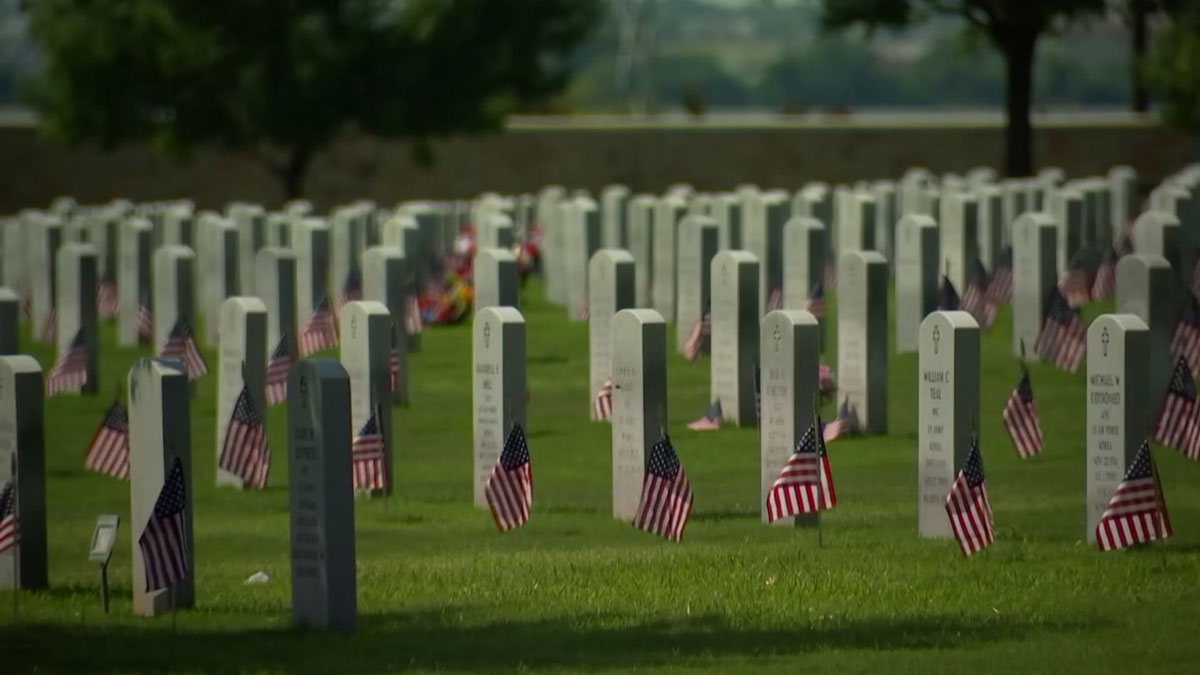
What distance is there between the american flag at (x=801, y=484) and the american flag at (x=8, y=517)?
3617 millimetres

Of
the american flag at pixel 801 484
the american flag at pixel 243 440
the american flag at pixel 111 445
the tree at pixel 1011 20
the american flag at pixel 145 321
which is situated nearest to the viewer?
the american flag at pixel 801 484

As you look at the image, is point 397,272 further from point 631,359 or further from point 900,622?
point 900,622

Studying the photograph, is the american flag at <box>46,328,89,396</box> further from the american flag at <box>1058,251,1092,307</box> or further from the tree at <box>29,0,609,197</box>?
the tree at <box>29,0,609,197</box>

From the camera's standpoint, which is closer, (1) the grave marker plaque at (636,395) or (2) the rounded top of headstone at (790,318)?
(2) the rounded top of headstone at (790,318)

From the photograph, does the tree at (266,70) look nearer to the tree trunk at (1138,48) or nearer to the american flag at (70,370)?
the tree trunk at (1138,48)

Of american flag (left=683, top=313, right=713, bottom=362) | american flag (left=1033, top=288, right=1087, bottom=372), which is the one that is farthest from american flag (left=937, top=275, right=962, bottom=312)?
american flag (left=683, top=313, right=713, bottom=362)

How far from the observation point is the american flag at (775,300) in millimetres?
21203

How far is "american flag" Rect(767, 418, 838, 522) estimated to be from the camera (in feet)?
38.7

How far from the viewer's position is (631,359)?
522 inches

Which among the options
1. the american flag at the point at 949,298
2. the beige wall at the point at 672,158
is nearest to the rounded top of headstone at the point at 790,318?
the american flag at the point at 949,298

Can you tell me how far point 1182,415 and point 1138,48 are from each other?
31.1 metres

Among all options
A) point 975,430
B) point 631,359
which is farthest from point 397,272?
point 975,430

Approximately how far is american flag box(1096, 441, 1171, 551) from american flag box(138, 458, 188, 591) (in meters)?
4.22

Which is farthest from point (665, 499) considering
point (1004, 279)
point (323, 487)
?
point (1004, 279)
